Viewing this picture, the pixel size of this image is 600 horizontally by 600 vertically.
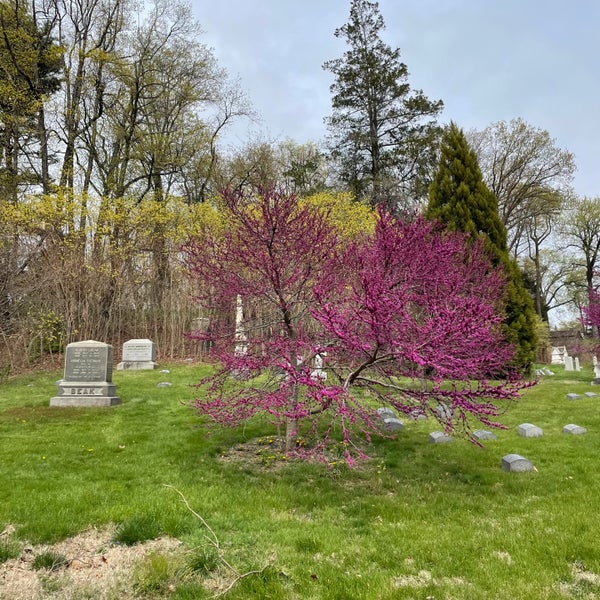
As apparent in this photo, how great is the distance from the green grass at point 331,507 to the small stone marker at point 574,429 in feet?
0.57

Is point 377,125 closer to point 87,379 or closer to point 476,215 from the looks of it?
point 476,215

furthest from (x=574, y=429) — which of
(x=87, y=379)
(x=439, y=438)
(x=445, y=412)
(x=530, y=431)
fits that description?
(x=87, y=379)

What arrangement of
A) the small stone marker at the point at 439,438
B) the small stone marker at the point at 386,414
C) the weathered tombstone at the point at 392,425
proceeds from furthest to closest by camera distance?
the small stone marker at the point at 386,414 → the weathered tombstone at the point at 392,425 → the small stone marker at the point at 439,438

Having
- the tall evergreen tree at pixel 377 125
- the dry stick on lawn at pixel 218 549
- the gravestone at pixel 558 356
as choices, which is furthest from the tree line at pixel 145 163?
the dry stick on lawn at pixel 218 549

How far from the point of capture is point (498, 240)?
12578 mm

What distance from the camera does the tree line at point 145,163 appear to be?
14.8 metres

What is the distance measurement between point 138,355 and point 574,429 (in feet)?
37.2

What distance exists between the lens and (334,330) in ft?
11.7

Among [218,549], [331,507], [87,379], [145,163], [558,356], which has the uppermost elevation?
[145,163]

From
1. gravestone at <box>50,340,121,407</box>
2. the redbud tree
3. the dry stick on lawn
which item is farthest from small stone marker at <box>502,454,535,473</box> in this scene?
gravestone at <box>50,340,121,407</box>

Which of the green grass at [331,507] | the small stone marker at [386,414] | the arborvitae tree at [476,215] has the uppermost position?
the arborvitae tree at [476,215]

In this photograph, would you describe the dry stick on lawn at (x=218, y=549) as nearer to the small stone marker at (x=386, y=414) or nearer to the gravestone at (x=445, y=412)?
the gravestone at (x=445, y=412)

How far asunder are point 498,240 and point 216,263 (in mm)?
9450

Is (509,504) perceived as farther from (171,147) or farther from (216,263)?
(171,147)
